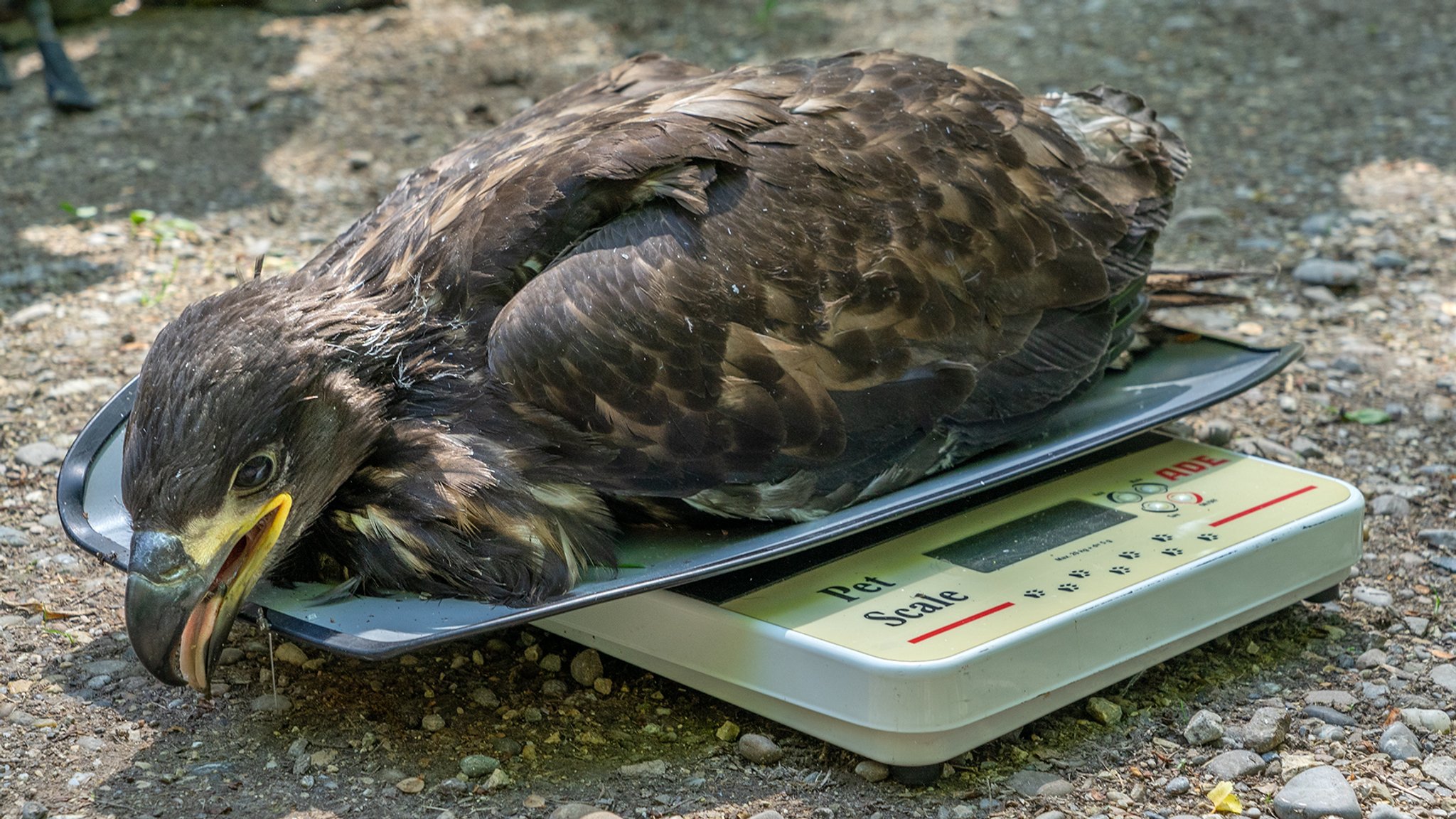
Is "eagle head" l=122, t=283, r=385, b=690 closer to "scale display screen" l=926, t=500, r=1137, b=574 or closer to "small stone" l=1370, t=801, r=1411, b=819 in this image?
"scale display screen" l=926, t=500, r=1137, b=574

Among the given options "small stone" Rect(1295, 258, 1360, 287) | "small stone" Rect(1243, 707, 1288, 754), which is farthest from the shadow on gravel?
"small stone" Rect(1243, 707, 1288, 754)

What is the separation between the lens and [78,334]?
4.43 m

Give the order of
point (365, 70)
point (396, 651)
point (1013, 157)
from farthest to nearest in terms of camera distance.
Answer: point (365, 70) → point (1013, 157) → point (396, 651)

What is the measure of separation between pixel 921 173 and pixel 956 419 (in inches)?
20.1

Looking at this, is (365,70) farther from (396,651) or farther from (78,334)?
(396,651)

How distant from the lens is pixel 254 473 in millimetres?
2586

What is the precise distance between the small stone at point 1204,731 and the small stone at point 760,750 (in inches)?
29.4

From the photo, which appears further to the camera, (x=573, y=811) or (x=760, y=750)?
(x=760, y=750)

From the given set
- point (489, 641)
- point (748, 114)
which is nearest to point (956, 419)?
point (748, 114)

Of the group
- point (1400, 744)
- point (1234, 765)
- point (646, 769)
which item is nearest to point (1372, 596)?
point (1400, 744)

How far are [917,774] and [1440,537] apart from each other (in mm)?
1642

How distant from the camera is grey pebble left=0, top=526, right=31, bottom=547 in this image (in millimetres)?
3445

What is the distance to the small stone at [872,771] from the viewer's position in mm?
2643

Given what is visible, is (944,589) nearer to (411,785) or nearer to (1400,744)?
(1400,744)
